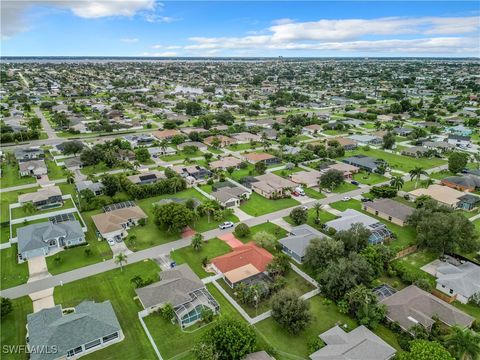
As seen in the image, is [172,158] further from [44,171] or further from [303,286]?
[303,286]

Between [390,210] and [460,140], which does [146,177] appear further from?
[460,140]

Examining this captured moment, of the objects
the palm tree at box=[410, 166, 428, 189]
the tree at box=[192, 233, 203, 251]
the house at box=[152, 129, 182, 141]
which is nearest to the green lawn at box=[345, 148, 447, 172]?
the palm tree at box=[410, 166, 428, 189]

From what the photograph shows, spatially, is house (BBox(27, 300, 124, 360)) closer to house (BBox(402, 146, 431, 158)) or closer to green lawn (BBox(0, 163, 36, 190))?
green lawn (BBox(0, 163, 36, 190))

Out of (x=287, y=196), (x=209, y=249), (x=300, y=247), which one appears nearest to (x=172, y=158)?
(x=287, y=196)

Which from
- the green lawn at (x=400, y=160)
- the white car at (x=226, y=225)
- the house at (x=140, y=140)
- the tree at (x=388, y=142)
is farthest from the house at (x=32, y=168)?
the tree at (x=388, y=142)

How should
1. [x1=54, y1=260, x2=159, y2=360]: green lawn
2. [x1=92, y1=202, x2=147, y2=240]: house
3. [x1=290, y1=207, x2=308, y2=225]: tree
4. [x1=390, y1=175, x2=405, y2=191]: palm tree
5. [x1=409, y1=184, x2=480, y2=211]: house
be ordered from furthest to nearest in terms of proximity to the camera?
1. [x1=390, y1=175, x2=405, y2=191]: palm tree
2. [x1=409, y1=184, x2=480, y2=211]: house
3. [x1=290, y1=207, x2=308, y2=225]: tree
4. [x1=92, y1=202, x2=147, y2=240]: house
5. [x1=54, y1=260, x2=159, y2=360]: green lawn
